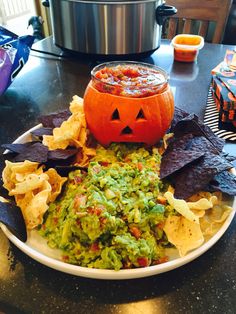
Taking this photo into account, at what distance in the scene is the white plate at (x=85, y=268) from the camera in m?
0.48

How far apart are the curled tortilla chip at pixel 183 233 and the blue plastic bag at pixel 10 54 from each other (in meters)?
0.90

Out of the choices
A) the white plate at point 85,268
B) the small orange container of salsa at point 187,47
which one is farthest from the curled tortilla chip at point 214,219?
the small orange container of salsa at point 187,47

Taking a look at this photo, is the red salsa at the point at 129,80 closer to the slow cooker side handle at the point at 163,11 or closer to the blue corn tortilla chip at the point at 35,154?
the blue corn tortilla chip at the point at 35,154

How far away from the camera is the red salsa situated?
0.70 metres

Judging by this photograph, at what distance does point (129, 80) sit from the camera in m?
0.74

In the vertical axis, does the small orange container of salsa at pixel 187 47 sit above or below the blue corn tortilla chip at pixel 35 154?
below

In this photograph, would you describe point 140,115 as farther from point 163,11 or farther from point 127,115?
point 163,11

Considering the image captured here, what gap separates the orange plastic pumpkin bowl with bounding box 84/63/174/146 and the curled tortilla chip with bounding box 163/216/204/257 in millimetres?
256

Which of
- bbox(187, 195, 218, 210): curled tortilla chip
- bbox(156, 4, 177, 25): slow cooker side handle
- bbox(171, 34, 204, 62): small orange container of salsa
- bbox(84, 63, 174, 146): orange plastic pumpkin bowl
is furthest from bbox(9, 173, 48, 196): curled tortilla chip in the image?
bbox(171, 34, 204, 62): small orange container of salsa

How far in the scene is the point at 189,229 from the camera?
21.6 inches

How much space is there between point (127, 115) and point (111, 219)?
0.97 ft

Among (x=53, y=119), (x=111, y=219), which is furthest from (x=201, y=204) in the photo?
(x=53, y=119)

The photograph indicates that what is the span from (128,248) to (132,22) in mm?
1052

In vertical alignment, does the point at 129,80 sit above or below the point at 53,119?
above
